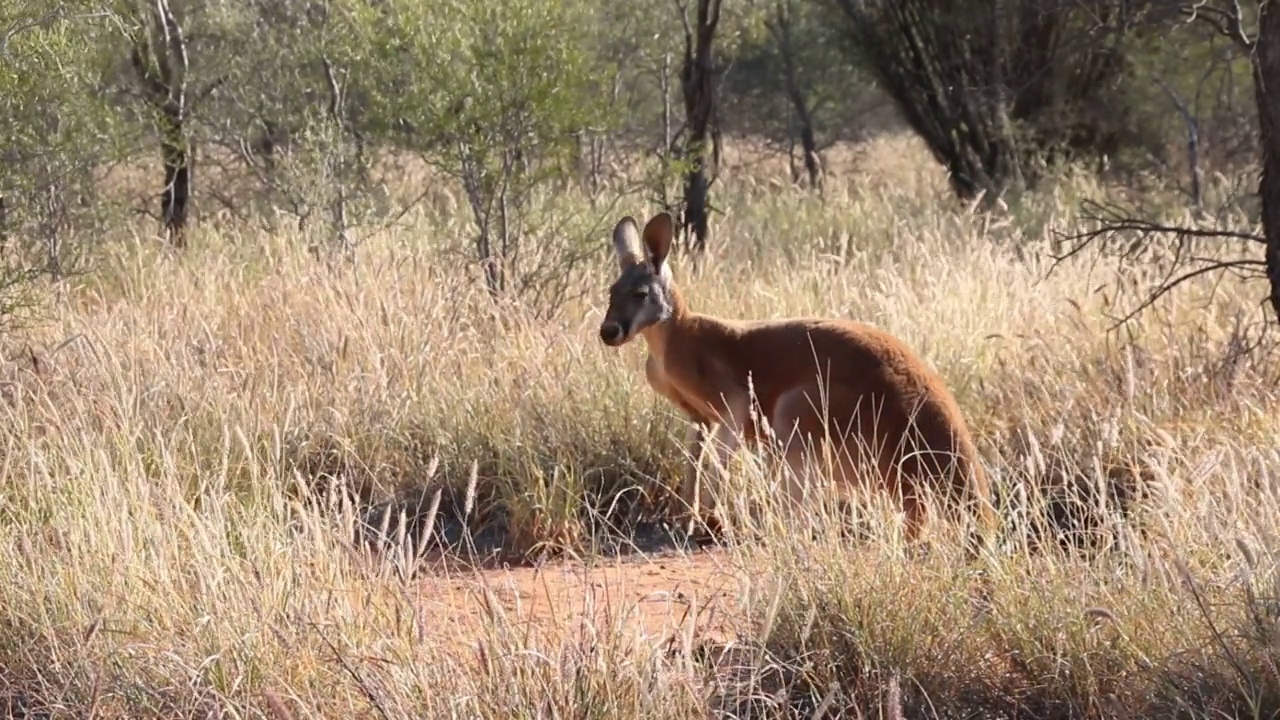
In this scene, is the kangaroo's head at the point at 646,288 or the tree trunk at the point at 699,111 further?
the tree trunk at the point at 699,111

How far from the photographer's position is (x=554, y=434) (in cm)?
608

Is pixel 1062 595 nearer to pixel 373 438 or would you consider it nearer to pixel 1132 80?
pixel 373 438

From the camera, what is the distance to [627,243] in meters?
5.92

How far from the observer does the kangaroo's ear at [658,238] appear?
5637 millimetres

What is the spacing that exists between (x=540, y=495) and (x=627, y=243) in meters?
1.01

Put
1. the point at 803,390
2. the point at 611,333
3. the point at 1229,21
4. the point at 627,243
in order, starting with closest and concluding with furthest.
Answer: the point at 803,390, the point at 611,333, the point at 627,243, the point at 1229,21

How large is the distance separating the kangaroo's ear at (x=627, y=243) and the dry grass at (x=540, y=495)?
681 mm

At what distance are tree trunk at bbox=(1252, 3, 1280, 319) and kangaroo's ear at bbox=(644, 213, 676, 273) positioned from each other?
206 cm

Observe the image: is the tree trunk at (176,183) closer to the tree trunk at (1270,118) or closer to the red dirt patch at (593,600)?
the red dirt patch at (593,600)

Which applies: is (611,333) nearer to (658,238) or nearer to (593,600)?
(658,238)

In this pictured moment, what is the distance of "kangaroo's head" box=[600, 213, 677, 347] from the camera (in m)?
5.59

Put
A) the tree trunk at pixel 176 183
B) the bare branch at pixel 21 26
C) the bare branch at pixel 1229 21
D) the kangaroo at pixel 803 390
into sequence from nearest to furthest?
the kangaroo at pixel 803 390 → the bare branch at pixel 1229 21 → the bare branch at pixel 21 26 → the tree trunk at pixel 176 183

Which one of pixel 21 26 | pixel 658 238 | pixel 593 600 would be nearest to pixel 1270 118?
pixel 658 238

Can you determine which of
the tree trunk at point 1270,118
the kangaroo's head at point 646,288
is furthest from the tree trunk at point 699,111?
the tree trunk at point 1270,118
